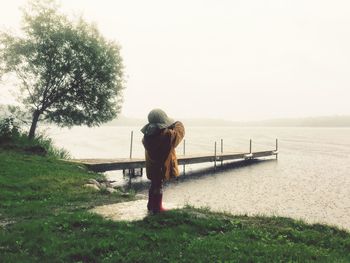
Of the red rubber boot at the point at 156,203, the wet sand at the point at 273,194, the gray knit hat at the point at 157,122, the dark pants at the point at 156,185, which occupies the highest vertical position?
the gray knit hat at the point at 157,122

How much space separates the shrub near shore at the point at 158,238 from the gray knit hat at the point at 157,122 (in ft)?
7.65

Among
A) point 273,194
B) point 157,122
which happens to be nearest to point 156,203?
point 157,122

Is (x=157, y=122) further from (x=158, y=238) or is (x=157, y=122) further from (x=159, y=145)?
(x=158, y=238)

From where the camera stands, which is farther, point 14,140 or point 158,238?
point 14,140

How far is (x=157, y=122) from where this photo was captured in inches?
343

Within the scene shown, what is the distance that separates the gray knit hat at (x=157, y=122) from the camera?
8619 mm

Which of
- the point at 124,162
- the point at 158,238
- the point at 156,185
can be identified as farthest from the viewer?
the point at 124,162

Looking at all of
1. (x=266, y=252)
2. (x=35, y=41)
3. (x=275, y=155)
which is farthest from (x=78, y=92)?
(x=275, y=155)

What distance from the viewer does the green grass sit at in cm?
653

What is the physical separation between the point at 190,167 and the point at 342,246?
40.0 metres

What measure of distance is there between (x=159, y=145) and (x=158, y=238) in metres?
2.42

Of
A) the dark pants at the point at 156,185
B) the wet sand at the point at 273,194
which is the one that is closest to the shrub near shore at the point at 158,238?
the dark pants at the point at 156,185

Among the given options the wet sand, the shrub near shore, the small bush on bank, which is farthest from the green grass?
the small bush on bank

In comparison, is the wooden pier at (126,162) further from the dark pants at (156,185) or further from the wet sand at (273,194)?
the dark pants at (156,185)
